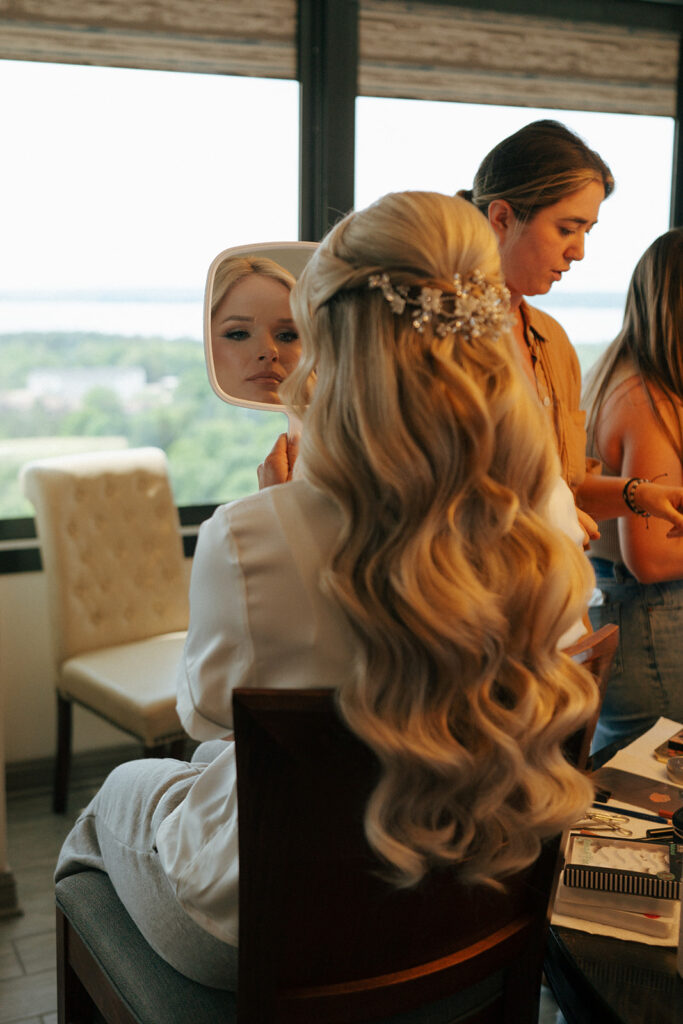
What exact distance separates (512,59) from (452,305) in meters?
2.86

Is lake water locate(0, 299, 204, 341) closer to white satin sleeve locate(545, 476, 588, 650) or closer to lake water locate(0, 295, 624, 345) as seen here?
lake water locate(0, 295, 624, 345)

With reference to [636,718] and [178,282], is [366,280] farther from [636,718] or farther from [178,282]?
[178,282]

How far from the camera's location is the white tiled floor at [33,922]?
6.19 feet

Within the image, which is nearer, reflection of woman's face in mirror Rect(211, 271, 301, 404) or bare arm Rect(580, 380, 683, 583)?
reflection of woman's face in mirror Rect(211, 271, 301, 404)

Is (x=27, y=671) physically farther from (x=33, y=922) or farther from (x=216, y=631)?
(x=216, y=631)

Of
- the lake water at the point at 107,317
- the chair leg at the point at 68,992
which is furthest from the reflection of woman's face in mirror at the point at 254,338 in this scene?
the lake water at the point at 107,317

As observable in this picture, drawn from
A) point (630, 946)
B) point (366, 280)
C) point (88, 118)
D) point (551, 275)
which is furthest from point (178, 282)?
point (630, 946)

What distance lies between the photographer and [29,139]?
281cm

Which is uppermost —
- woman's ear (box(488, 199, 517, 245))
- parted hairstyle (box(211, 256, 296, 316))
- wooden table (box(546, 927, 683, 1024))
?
woman's ear (box(488, 199, 517, 245))

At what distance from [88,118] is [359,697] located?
2.58 meters

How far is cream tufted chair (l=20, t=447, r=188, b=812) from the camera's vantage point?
260 cm

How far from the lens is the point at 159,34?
9.45 feet

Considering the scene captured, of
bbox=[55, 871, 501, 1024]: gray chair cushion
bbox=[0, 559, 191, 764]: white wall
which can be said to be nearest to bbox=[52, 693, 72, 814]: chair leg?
bbox=[0, 559, 191, 764]: white wall

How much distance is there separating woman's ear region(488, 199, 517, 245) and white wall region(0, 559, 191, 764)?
6.08ft
